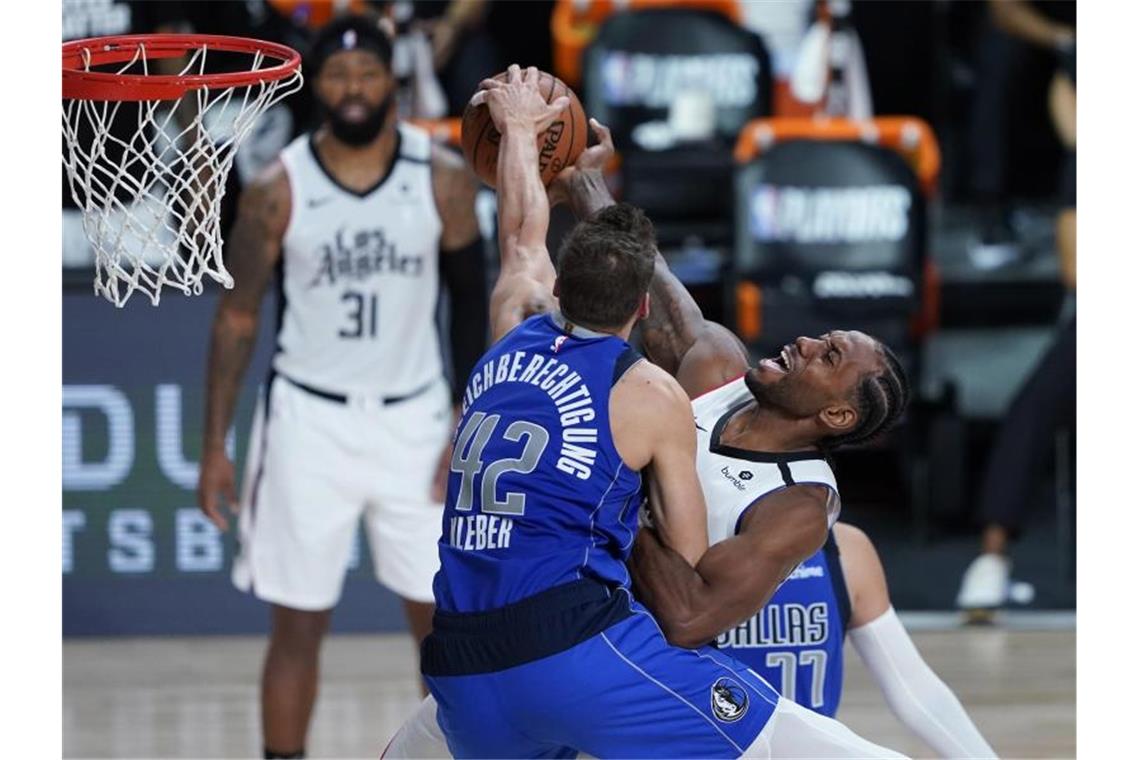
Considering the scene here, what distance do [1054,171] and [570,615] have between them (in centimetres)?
635

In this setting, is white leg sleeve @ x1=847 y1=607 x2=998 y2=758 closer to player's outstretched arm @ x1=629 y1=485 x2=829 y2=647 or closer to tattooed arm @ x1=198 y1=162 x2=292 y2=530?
player's outstretched arm @ x1=629 y1=485 x2=829 y2=647

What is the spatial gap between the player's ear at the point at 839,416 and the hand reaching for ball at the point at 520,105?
34.4 inches

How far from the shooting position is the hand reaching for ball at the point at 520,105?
13.8 ft

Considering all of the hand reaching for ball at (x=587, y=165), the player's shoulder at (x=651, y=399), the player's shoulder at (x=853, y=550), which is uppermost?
the hand reaching for ball at (x=587, y=165)

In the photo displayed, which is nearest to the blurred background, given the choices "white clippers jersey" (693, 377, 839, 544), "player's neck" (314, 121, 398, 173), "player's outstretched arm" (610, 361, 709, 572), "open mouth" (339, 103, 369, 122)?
"player's neck" (314, 121, 398, 173)

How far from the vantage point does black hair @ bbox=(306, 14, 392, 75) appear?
567cm

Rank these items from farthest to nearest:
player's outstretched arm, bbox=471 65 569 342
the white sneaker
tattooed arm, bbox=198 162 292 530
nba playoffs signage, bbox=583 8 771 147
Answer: nba playoffs signage, bbox=583 8 771 147
the white sneaker
tattooed arm, bbox=198 162 292 530
player's outstretched arm, bbox=471 65 569 342

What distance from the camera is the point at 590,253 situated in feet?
12.2

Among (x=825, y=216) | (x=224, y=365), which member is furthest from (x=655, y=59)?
(x=224, y=365)

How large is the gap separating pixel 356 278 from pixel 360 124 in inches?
17.4

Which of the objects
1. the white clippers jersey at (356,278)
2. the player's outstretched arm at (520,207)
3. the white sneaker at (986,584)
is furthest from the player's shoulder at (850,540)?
the white sneaker at (986,584)

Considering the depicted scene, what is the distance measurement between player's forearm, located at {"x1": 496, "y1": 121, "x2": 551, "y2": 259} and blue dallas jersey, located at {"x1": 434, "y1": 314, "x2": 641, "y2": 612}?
18.6 inches

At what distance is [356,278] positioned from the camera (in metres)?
5.66

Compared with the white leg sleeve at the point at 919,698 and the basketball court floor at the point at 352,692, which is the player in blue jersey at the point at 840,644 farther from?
the basketball court floor at the point at 352,692
